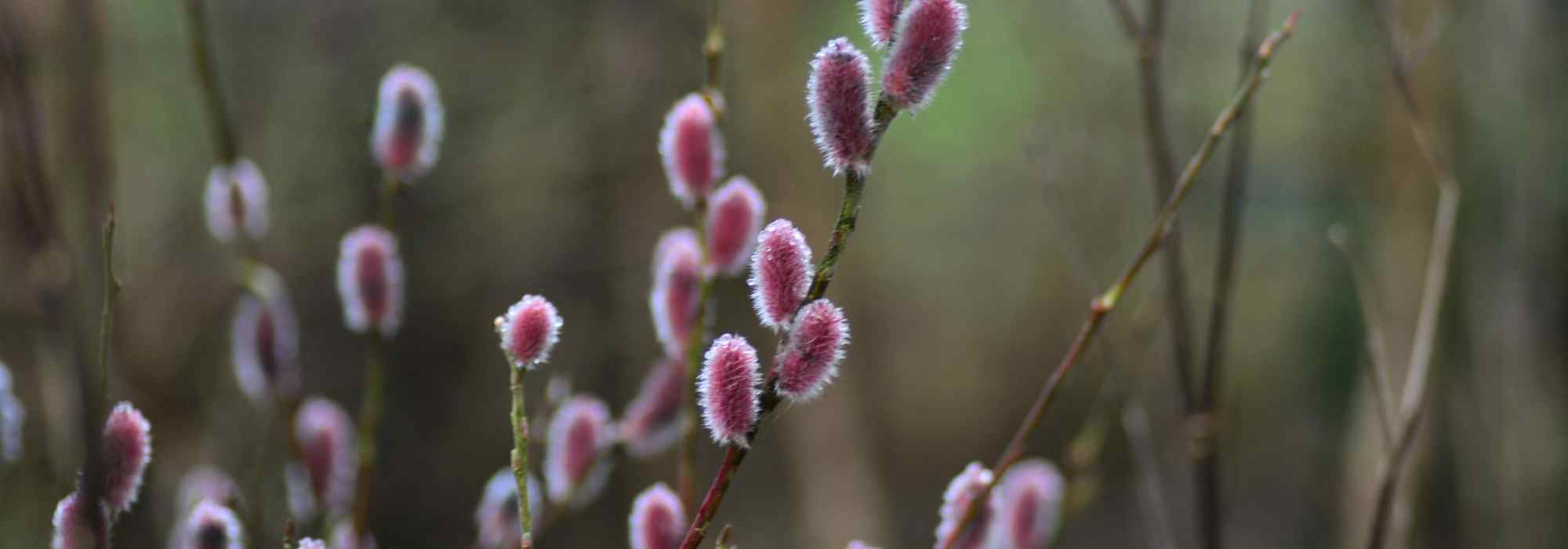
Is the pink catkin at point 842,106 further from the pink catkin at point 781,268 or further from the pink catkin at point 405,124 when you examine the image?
the pink catkin at point 405,124

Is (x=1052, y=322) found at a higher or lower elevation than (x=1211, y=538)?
higher

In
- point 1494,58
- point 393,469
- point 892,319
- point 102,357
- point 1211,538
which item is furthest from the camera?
point 892,319

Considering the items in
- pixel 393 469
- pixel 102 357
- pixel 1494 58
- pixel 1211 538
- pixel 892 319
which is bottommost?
pixel 1211 538

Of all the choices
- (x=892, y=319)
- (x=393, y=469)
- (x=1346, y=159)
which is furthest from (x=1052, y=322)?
(x=393, y=469)

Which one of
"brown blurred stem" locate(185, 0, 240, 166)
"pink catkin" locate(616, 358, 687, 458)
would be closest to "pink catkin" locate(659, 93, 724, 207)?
"pink catkin" locate(616, 358, 687, 458)

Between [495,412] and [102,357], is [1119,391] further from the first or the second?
[495,412]

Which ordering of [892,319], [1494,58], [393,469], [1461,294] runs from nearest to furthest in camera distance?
[1494,58] → [1461,294] → [393,469] → [892,319]

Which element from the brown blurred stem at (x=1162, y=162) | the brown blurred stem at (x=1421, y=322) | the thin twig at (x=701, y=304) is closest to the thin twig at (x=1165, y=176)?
the brown blurred stem at (x=1162, y=162)
